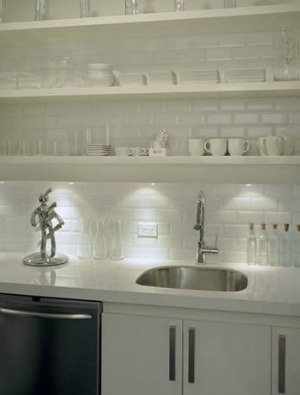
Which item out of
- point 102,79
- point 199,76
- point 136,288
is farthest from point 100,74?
point 136,288

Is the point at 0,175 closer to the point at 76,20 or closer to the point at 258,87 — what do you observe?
the point at 76,20

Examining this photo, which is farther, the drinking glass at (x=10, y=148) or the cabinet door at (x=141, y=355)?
the drinking glass at (x=10, y=148)

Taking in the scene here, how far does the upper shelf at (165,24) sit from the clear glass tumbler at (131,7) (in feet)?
0.32

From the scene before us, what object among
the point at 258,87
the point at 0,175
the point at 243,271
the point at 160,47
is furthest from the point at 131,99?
the point at 243,271

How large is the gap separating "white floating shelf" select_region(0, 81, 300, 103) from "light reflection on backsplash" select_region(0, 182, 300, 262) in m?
0.51

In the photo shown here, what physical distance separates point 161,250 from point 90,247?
1.42 ft

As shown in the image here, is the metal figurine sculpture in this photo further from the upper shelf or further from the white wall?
the upper shelf

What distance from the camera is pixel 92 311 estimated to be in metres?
2.08

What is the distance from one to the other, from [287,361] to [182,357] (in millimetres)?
444

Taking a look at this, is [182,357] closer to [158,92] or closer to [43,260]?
[43,260]

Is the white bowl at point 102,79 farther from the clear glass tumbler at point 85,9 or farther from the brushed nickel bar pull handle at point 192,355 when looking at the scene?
the brushed nickel bar pull handle at point 192,355

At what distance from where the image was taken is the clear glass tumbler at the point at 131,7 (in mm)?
2592

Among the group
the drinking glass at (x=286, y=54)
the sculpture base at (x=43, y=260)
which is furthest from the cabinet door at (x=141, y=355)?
the drinking glass at (x=286, y=54)

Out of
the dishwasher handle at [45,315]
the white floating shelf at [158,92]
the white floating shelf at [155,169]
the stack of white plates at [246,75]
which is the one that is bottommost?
the dishwasher handle at [45,315]
